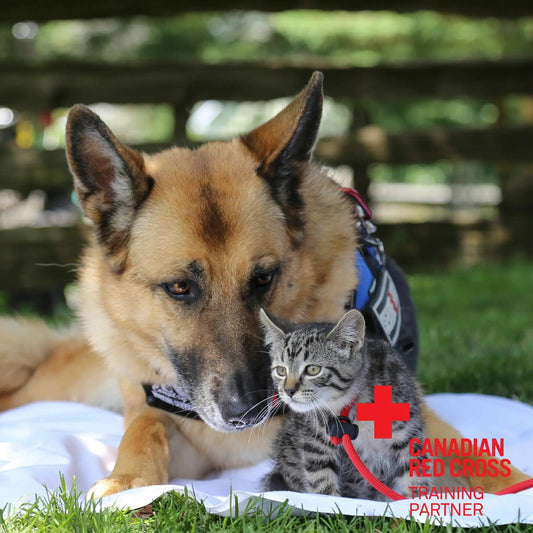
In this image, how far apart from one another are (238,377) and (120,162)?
871mm

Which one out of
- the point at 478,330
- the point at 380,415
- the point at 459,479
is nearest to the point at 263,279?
the point at 380,415

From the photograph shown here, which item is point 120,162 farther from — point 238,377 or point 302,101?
point 238,377

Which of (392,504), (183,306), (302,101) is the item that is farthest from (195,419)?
(302,101)

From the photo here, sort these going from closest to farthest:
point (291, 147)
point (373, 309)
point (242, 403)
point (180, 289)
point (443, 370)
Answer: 1. point (242, 403)
2. point (180, 289)
3. point (291, 147)
4. point (373, 309)
5. point (443, 370)

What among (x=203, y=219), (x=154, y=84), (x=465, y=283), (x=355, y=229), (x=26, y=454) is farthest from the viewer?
(x=154, y=84)

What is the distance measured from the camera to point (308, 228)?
9.14ft

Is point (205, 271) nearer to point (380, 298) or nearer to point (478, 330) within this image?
point (380, 298)

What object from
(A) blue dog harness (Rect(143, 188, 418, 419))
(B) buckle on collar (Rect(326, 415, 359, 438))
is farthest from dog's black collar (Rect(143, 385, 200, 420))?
(B) buckle on collar (Rect(326, 415, 359, 438))

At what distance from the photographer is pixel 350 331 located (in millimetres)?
2098

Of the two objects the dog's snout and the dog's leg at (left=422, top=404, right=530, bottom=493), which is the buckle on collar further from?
the dog's leg at (left=422, top=404, right=530, bottom=493)

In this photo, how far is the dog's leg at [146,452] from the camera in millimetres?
2402

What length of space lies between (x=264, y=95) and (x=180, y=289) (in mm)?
5497

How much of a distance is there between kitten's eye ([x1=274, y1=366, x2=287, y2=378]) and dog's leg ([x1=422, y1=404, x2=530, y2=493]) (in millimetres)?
625

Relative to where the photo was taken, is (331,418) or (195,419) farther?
(195,419)
